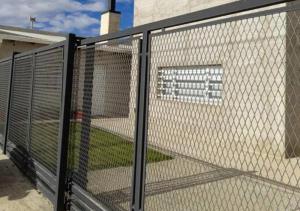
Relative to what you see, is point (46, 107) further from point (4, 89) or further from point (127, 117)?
point (4, 89)

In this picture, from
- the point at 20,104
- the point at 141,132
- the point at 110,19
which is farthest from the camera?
the point at 110,19

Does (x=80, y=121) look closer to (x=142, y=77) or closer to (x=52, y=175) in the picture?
(x=52, y=175)

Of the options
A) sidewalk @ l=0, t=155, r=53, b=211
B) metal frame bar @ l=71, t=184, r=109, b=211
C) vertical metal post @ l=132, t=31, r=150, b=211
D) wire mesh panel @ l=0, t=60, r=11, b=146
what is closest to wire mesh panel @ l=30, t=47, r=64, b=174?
sidewalk @ l=0, t=155, r=53, b=211

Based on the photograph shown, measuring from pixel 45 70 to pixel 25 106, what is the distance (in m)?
1.42

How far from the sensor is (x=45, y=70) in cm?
593

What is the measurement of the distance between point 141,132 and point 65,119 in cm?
178

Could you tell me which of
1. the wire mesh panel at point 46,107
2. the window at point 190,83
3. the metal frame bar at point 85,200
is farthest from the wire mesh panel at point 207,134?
the wire mesh panel at point 46,107

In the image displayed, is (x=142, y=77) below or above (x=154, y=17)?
below

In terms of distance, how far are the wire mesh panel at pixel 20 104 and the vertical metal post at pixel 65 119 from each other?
2097 mm

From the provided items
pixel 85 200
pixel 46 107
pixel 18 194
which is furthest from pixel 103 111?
pixel 18 194

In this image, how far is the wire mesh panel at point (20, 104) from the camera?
22.5 ft

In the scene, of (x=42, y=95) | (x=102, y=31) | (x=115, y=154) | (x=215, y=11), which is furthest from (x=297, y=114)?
(x=102, y=31)

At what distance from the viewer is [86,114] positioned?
4594 millimetres

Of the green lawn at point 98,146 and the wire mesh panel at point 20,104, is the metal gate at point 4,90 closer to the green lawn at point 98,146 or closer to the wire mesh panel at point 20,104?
the wire mesh panel at point 20,104
